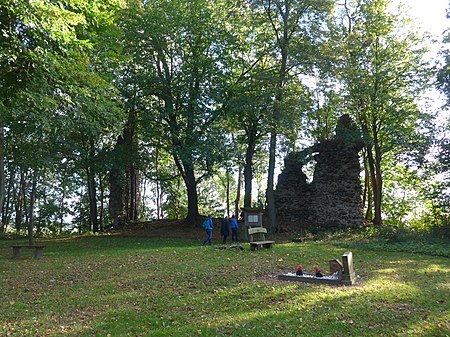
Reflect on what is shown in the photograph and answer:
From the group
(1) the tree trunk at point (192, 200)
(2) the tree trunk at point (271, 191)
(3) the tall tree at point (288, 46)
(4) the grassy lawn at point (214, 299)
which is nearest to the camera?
(4) the grassy lawn at point (214, 299)

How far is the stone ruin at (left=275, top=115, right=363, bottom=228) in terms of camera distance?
2241 centimetres

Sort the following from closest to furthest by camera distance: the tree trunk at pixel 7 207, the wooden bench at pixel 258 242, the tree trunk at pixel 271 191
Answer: the wooden bench at pixel 258 242 → the tree trunk at pixel 271 191 → the tree trunk at pixel 7 207

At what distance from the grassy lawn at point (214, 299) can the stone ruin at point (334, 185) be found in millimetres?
10293

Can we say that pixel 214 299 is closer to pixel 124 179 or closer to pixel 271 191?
pixel 271 191

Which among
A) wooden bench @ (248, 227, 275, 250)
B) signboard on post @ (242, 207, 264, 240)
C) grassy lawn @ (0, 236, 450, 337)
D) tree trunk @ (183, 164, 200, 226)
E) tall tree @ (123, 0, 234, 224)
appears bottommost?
grassy lawn @ (0, 236, 450, 337)

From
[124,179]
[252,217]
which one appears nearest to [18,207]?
[124,179]

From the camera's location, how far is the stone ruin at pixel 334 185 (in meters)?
22.4

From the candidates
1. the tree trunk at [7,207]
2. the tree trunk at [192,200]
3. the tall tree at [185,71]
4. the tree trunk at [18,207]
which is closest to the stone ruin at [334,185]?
the tree trunk at [192,200]

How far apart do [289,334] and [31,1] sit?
817cm

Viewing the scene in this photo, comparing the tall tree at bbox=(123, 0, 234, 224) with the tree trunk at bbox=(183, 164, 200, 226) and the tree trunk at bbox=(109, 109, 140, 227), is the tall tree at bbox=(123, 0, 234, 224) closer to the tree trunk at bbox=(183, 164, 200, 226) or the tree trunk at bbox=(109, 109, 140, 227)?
the tree trunk at bbox=(109, 109, 140, 227)

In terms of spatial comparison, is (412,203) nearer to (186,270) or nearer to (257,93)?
(257,93)

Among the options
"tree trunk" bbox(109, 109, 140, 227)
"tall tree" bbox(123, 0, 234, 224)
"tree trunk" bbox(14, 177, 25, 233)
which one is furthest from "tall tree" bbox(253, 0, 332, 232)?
"tree trunk" bbox(14, 177, 25, 233)

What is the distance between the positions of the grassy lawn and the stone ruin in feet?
33.8

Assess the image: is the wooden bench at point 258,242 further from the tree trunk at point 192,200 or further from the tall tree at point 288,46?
the tree trunk at point 192,200
